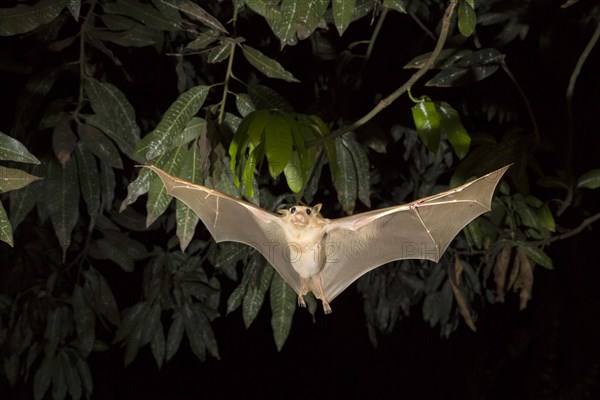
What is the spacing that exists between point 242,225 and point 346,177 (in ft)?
1.29

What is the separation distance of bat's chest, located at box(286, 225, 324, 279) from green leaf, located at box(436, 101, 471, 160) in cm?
39

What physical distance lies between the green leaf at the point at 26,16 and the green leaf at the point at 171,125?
382 millimetres

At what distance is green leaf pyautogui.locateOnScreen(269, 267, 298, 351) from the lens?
2.37m

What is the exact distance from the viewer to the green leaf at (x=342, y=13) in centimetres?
152

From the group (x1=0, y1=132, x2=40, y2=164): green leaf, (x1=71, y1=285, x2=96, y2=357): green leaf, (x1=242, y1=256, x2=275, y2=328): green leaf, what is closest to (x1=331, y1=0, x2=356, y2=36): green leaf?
(x1=0, y1=132, x2=40, y2=164): green leaf

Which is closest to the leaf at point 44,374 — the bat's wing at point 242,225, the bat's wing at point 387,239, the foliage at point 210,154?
the foliage at point 210,154

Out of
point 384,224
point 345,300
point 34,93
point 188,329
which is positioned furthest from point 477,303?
point 34,93

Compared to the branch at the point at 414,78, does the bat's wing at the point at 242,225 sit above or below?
below

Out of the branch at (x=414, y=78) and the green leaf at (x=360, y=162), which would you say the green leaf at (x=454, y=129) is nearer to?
the branch at (x=414, y=78)

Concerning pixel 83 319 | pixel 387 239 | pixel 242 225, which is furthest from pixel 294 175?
pixel 83 319

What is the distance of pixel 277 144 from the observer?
5.02ft

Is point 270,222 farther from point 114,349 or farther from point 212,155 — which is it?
point 114,349

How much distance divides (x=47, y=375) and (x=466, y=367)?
3.04 meters

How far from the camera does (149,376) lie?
15.2 ft
